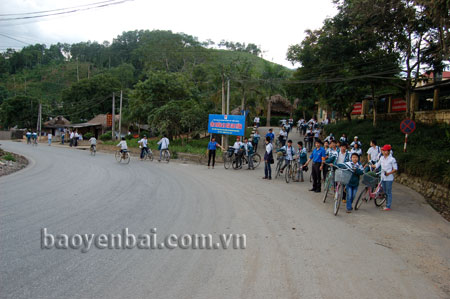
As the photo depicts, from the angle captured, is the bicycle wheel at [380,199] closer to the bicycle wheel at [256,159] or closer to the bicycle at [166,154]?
the bicycle wheel at [256,159]

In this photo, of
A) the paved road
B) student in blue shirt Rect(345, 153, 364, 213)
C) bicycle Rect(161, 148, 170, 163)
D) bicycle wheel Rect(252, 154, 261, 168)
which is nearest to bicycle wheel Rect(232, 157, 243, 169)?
bicycle wheel Rect(252, 154, 261, 168)

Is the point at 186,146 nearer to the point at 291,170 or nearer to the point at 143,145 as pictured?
the point at 143,145

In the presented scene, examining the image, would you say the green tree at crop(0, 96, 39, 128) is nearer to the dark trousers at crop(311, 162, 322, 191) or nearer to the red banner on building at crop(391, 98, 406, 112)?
the red banner on building at crop(391, 98, 406, 112)

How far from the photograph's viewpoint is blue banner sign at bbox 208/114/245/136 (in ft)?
71.6

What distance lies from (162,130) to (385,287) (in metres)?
25.2

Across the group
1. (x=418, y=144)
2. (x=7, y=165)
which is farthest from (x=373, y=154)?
(x=7, y=165)

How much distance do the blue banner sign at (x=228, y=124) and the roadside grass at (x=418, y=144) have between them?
7.79 meters

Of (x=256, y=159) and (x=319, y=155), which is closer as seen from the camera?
(x=319, y=155)

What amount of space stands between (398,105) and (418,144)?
1161cm

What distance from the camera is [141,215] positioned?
7336 millimetres

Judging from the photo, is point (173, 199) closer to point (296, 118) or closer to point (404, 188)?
point (404, 188)

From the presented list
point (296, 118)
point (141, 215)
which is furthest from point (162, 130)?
point (296, 118)

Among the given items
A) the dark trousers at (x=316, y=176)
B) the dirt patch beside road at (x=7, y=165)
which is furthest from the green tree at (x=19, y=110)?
the dark trousers at (x=316, y=176)

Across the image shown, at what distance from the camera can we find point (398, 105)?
27812 millimetres
